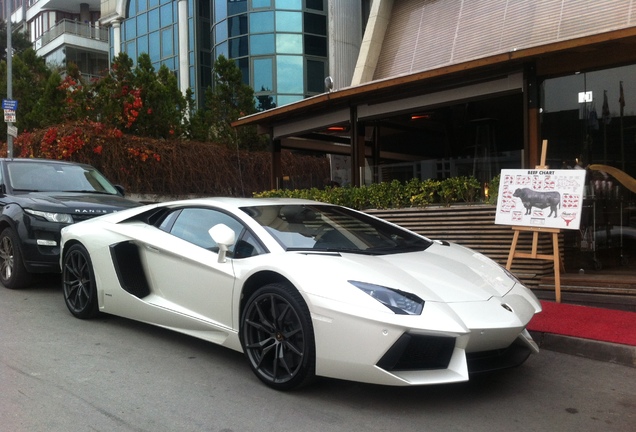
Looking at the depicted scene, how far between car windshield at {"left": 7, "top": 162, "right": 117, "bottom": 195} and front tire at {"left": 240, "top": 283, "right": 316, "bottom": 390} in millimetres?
5211

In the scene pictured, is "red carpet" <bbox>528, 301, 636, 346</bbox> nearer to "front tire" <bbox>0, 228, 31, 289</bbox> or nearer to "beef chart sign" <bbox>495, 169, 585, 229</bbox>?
"beef chart sign" <bbox>495, 169, 585, 229</bbox>

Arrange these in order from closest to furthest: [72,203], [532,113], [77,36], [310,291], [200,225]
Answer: [310,291] → [200,225] → [72,203] → [532,113] → [77,36]

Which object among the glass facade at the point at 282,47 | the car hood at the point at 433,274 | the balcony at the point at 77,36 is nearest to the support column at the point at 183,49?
the glass facade at the point at 282,47

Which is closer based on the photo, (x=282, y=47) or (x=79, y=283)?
(x=79, y=283)

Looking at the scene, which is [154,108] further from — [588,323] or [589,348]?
[589,348]

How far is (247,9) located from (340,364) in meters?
21.6

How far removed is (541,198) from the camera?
677 centimetres

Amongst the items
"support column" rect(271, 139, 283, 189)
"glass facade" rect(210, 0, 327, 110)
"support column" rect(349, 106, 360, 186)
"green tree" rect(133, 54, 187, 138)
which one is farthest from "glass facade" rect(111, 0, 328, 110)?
"support column" rect(349, 106, 360, 186)

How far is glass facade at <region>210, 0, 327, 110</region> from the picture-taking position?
22.8 metres

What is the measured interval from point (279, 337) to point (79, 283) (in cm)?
289

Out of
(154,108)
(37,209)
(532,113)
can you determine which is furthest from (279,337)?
(154,108)

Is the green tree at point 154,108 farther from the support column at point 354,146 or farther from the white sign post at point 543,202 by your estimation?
the white sign post at point 543,202

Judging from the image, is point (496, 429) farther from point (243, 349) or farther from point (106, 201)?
point (106, 201)

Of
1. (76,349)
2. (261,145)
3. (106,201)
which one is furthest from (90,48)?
(76,349)
